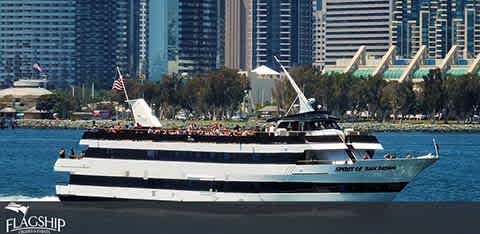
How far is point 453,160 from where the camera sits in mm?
128625

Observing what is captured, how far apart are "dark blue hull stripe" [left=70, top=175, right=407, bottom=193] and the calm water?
1427 centimetres

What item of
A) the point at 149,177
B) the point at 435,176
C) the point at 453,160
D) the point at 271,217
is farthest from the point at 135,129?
the point at 453,160

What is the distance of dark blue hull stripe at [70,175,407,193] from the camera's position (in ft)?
225

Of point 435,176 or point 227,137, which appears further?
point 435,176

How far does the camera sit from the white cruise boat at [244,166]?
225ft

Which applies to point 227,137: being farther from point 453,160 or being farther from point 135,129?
point 453,160

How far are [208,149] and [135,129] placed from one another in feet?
14.7

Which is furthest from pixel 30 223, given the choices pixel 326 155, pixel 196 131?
pixel 326 155

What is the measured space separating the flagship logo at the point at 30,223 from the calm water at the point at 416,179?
49.1 ft

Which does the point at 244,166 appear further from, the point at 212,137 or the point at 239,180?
the point at 212,137

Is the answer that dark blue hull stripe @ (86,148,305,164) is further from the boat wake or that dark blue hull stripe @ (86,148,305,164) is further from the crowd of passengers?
the boat wake

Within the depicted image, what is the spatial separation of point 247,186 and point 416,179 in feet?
113

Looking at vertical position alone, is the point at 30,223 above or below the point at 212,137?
below

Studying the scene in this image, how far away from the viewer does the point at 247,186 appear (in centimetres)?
6912
